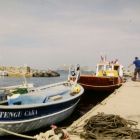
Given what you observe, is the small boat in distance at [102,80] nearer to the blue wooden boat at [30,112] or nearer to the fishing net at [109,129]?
the blue wooden boat at [30,112]

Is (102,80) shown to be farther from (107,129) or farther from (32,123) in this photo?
(107,129)

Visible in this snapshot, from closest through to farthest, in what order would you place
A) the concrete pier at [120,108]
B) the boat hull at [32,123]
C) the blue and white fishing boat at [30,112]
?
1. the blue and white fishing boat at [30,112]
2. the boat hull at [32,123]
3. the concrete pier at [120,108]

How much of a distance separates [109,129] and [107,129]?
0.06m

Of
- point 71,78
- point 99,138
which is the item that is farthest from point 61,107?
point 71,78

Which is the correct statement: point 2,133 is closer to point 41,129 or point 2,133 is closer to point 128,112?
point 41,129

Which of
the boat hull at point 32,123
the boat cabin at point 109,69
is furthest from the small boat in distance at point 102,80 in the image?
the boat hull at point 32,123

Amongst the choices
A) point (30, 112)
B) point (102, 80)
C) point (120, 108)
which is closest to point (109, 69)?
point (102, 80)

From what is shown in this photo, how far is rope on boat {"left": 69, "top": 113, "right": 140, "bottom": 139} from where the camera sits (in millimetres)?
8656

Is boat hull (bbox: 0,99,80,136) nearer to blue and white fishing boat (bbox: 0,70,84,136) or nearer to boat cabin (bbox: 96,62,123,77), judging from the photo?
blue and white fishing boat (bbox: 0,70,84,136)

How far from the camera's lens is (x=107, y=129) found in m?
9.04

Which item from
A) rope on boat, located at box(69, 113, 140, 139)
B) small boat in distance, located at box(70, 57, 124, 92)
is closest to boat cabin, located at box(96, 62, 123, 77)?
small boat in distance, located at box(70, 57, 124, 92)

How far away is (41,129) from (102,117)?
10.3 feet

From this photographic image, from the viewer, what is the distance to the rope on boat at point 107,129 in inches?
341

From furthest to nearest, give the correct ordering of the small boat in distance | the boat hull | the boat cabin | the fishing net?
1. the boat cabin
2. the small boat in distance
3. the boat hull
4. the fishing net
